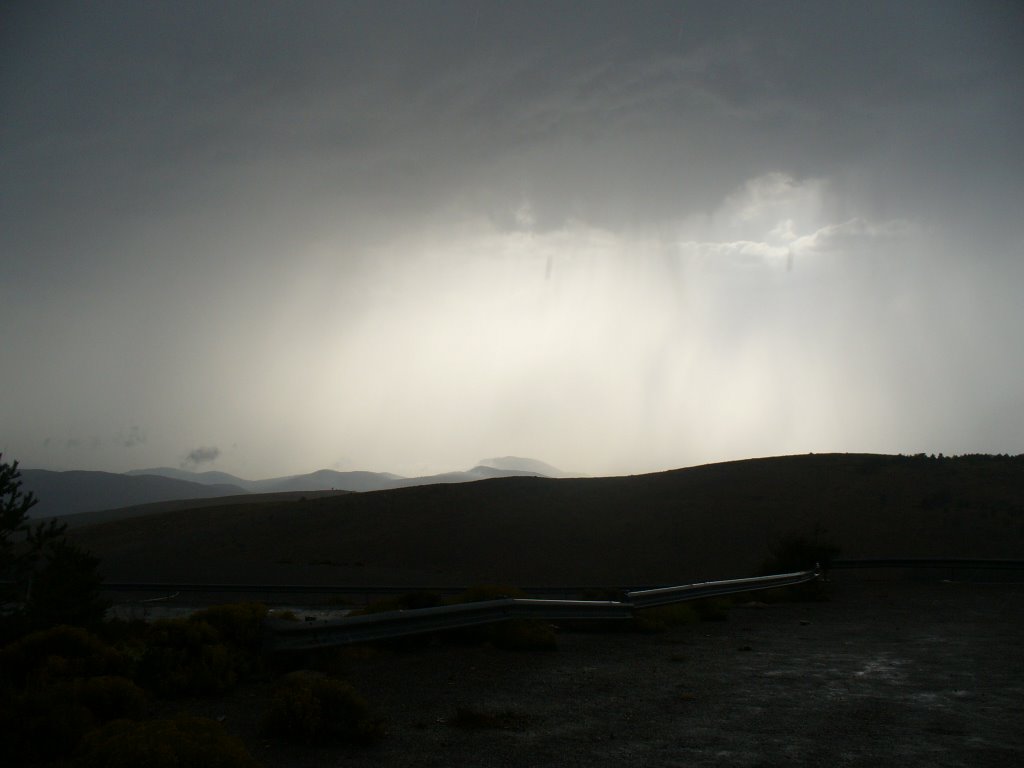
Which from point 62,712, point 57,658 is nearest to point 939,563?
point 57,658

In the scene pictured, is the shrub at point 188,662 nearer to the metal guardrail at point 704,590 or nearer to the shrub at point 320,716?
the shrub at point 320,716

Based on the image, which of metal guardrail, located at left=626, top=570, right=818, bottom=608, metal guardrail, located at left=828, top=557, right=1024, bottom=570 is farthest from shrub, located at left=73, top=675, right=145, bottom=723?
metal guardrail, located at left=828, top=557, right=1024, bottom=570

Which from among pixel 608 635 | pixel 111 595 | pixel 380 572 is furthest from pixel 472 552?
pixel 608 635

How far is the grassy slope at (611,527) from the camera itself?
34.8 m

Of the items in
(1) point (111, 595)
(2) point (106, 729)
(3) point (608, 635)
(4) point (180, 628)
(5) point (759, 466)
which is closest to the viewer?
(2) point (106, 729)

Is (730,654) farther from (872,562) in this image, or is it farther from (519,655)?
(872,562)

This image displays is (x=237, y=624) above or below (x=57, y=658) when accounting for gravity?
above

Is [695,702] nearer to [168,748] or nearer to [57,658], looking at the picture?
[168,748]

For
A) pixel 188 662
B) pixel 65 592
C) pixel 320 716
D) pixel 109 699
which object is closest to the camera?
pixel 320 716

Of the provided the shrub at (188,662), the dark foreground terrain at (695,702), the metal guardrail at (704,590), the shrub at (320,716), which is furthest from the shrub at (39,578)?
the metal guardrail at (704,590)

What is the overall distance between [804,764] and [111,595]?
26082 mm

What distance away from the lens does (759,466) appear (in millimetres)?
55812

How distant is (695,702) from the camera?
7145 millimetres

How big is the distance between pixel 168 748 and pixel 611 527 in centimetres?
4078
